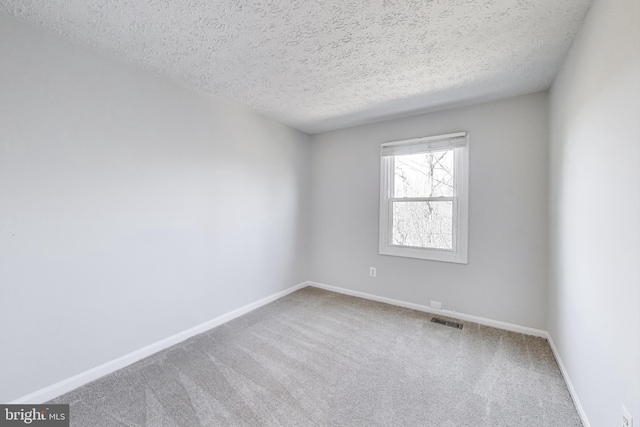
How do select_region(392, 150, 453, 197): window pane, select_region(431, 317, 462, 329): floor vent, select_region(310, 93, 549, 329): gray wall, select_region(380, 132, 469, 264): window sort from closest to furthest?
select_region(310, 93, 549, 329): gray wall < select_region(431, 317, 462, 329): floor vent < select_region(380, 132, 469, 264): window < select_region(392, 150, 453, 197): window pane

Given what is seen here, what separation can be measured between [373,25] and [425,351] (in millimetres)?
2619

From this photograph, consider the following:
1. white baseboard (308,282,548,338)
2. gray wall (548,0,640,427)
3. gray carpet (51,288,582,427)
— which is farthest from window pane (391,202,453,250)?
gray wall (548,0,640,427)

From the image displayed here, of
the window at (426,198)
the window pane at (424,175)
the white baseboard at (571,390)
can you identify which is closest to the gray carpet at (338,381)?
the white baseboard at (571,390)

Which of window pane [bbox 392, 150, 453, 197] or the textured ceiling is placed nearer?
the textured ceiling

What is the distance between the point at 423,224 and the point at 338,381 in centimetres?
208

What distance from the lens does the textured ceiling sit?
149 centimetres

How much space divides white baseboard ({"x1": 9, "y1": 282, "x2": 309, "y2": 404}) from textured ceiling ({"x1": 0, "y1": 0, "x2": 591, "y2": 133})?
239cm

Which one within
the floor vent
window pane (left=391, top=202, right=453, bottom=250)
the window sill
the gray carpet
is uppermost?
window pane (left=391, top=202, right=453, bottom=250)

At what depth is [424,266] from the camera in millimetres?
3133

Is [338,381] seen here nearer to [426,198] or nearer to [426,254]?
[426,254]

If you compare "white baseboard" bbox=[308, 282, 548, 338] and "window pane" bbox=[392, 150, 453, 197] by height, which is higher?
"window pane" bbox=[392, 150, 453, 197]

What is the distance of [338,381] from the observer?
1870mm

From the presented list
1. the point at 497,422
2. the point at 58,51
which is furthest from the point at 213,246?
the point at 497,422

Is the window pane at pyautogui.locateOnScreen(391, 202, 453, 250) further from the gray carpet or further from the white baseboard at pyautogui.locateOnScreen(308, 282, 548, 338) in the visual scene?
the gray carpet
